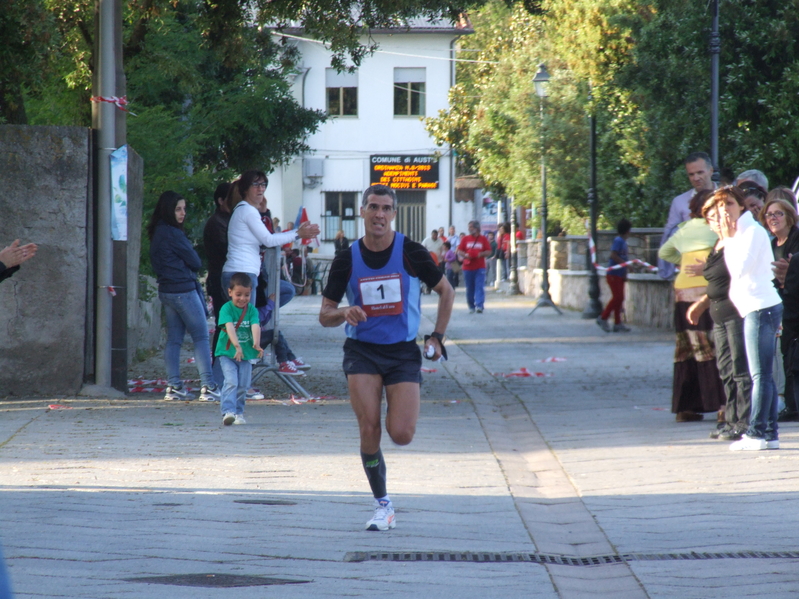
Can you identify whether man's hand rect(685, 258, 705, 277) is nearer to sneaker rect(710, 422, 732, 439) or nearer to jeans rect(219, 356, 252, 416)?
sneaker rect(710, 422, 732, 439)

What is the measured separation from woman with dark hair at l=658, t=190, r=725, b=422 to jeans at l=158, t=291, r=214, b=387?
4.23 meters

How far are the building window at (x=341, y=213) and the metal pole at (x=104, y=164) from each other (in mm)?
36365

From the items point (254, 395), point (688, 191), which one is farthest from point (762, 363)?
point (254, 395)

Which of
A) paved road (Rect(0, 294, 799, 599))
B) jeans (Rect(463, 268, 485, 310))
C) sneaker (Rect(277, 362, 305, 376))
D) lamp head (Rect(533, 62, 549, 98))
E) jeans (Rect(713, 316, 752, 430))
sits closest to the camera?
paved road (Rect(0, 294, 799, 599))

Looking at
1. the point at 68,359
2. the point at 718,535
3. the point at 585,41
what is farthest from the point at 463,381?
the point at 585,41

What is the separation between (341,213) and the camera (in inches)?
1848

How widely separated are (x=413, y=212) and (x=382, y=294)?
137 ft

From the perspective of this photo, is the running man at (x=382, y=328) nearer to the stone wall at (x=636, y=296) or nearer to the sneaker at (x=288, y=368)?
the sneaker at (x=288, y=368)

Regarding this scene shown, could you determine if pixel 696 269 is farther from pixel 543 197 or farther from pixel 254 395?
pixel 543 197

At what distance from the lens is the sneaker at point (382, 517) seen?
5742 mm

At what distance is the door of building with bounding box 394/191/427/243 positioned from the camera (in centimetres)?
4747

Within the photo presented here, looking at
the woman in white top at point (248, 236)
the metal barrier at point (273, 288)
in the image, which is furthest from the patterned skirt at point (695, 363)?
the metal barrier at point (273, 288)

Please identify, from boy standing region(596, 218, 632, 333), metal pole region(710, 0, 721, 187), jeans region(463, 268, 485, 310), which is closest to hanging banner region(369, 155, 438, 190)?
jeans region(463, 268, 485, 310)

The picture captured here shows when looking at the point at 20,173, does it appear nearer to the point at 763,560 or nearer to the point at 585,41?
the point at 763,560
